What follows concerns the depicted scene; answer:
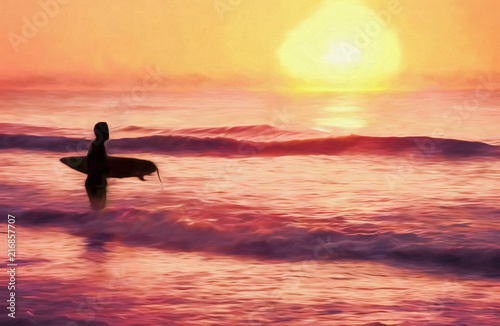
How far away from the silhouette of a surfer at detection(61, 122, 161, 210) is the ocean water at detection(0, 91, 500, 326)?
810 millimetres

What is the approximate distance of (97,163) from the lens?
32.0 feet

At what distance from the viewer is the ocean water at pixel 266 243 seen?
21.7 feet

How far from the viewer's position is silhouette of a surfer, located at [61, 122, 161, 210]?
31.7 feet

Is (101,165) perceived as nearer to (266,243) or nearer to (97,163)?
(97,163)

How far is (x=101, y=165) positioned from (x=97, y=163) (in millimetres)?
57

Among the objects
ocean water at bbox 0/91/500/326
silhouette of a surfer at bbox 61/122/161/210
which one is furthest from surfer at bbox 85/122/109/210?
ocean water at bbox 0/91/500/326

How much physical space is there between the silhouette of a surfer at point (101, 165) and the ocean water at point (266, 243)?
81 centimetres

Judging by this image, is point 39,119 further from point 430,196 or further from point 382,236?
point 382,236

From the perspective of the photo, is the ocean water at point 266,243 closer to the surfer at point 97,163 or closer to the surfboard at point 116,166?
the surfer at point 97,163

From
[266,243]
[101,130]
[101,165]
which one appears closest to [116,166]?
[101,165]

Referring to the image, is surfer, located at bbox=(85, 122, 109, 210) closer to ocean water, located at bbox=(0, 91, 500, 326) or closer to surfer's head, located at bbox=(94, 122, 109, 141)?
surfer's head, located at bbox=(94, 122, 109, 141)

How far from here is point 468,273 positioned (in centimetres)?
845

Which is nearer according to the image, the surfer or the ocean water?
the ocean water

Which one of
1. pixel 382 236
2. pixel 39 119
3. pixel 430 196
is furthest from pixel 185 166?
pixel 39 119
